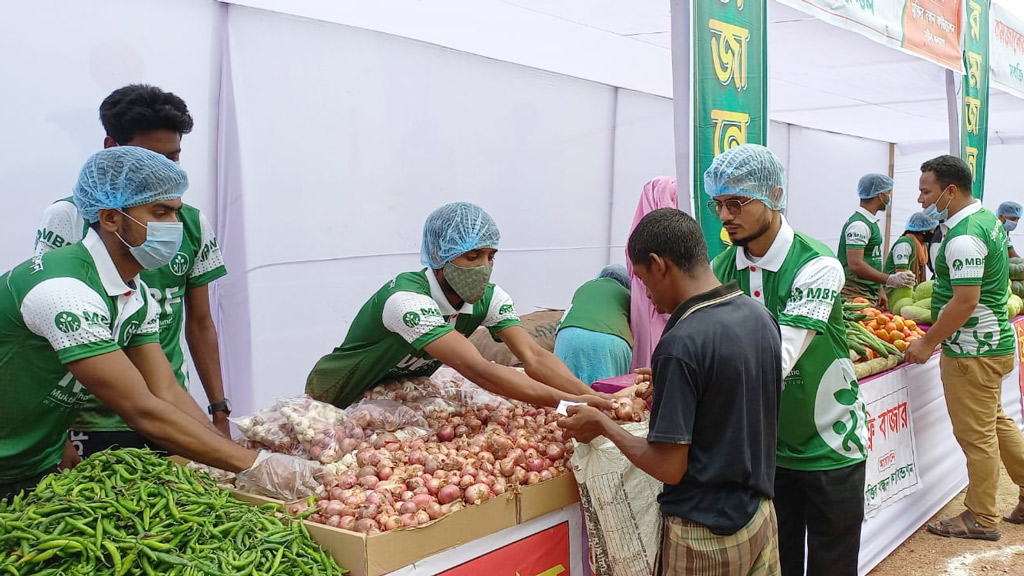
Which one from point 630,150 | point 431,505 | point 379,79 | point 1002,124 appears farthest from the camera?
point 1002,124

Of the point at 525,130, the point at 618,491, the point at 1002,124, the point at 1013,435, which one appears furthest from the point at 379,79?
the point at 1002,124

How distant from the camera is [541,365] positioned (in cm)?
367

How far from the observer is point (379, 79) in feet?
20.5

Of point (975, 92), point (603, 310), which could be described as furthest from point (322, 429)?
point (975, 92)

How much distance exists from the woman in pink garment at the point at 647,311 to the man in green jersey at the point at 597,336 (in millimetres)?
76

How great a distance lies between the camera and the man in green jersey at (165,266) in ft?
10.0

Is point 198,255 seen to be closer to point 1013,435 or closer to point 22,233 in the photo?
point 22,233

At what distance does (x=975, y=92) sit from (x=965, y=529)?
4311 millimetres

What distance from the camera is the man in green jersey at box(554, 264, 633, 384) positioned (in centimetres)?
442

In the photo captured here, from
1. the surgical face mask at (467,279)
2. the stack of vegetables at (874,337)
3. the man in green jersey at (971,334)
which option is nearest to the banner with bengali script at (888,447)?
the stack of vegetables at (874,337)

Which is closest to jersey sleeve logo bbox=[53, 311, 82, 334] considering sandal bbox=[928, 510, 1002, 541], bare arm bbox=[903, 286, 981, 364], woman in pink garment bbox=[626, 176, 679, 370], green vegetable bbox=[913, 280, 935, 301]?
woman in pink garment bbox=[626, 176, 679, 370]

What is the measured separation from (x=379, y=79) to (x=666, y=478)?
185 inches

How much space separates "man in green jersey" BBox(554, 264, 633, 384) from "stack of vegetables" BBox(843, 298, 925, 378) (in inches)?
52.7

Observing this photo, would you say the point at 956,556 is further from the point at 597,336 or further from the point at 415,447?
the point at 415,447
